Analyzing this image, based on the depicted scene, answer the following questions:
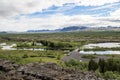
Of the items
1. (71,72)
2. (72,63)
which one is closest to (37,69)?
(71,72)

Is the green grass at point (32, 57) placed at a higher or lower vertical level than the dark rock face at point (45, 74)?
lower

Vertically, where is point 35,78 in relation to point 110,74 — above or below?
above

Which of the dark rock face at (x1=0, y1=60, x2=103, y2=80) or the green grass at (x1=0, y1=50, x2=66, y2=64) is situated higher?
the dark rock face at (x1=0, y1=60, x2=103, y2=80)

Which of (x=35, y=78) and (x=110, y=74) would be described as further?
(x=110, y=74)

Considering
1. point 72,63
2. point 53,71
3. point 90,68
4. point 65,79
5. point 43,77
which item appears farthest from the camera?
point 72,63

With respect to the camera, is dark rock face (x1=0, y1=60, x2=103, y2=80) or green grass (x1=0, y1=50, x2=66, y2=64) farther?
green grass (x1=0, y1=50, x2=66, y2=64)

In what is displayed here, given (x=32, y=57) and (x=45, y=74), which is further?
(x=32, y=57)

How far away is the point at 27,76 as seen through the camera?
175ft

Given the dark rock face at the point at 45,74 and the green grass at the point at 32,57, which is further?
the green grass at the point at 32,57

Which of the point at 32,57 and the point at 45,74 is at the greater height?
the point at 45,74

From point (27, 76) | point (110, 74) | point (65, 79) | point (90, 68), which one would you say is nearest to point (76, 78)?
point (65, 79)

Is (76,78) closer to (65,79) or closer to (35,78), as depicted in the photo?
(65,79)

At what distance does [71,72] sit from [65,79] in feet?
25.1

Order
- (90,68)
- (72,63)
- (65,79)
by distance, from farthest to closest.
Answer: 1. (72,63)
2. (90,68)
3. (65,79)
